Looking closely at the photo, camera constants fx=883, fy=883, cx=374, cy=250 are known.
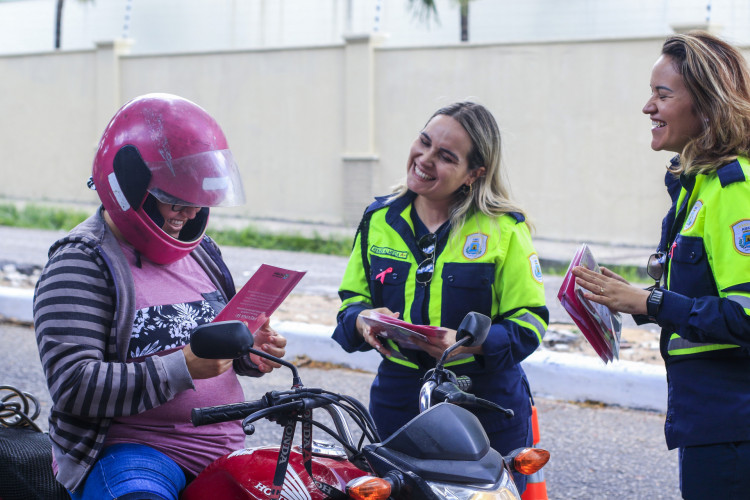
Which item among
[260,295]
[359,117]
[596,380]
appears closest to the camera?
[260,295]

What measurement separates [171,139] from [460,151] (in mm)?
1035

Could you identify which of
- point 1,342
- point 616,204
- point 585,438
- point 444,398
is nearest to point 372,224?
point 444,398

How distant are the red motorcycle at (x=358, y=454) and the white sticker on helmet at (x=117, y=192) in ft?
1.98

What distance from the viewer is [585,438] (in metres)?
5.00

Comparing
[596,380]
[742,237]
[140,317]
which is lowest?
[596,380]

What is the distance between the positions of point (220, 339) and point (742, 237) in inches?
53.7

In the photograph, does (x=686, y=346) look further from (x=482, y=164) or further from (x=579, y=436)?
(x=579, y=436)

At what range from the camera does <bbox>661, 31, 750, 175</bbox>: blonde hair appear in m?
2.43

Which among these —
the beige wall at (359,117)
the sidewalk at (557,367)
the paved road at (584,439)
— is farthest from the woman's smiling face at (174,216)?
the beige wall at (359,117)

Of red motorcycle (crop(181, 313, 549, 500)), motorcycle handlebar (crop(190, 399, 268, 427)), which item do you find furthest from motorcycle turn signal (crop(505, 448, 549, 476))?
motorcycle handlebar (crop(190, 399, 268, 427))

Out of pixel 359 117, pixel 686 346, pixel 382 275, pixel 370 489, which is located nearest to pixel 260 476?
pixel 370 489

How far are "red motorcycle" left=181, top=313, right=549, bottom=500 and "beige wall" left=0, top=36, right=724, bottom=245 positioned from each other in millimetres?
11971

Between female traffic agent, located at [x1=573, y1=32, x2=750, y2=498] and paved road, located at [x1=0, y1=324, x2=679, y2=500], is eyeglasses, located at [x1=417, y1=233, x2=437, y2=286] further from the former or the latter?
paved road, located at [x1=0, y1=324, x2=679, y2=500]

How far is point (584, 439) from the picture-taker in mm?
4988
